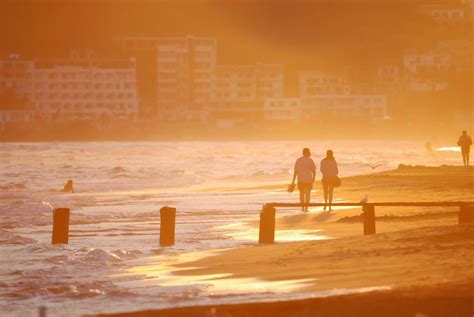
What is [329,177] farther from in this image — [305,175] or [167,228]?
[167,228]

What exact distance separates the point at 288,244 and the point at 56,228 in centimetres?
394

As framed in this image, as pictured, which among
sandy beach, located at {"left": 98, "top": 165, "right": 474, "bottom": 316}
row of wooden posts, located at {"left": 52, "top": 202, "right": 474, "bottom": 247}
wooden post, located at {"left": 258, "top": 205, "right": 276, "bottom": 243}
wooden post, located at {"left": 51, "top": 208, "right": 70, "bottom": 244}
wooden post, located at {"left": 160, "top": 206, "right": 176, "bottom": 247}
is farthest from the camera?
wooden post, located at {"left": 51, "top": 208, "right": 70, "bottom": 244}

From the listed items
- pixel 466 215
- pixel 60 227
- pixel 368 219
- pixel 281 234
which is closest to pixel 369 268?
pixel 466 215

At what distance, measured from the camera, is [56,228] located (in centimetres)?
2055

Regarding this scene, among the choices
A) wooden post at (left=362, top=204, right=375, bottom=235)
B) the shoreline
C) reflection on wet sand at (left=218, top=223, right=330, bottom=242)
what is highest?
wooden post at (left=362, top=204, right=375, bottom=235)

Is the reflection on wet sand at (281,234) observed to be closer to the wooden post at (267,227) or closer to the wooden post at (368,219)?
the wooden post at (267,227)

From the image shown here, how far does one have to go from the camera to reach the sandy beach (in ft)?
38.8

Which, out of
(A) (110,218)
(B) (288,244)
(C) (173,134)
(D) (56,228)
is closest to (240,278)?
(B) (288,244)

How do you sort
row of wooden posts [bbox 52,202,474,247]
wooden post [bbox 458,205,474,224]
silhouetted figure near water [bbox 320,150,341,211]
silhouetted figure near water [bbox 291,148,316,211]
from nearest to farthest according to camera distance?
wooden post [bbox 458,205,474,224], row of wooden posts [bbox 52,202,474,247], silhouetted figure near water [bbox 291,148,316,211], silhouetted figure near water [bbox 320,150,341,211]

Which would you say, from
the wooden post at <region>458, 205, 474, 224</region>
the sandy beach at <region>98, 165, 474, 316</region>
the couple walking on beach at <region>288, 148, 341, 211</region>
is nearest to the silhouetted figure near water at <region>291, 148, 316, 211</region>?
the couple walking on beach at <region>288, 148, 341, 211</region>

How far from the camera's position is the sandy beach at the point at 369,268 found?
38.8 feet

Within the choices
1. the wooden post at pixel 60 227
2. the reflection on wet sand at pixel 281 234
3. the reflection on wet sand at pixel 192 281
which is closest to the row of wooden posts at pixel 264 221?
the wooden post at pixel 60 227

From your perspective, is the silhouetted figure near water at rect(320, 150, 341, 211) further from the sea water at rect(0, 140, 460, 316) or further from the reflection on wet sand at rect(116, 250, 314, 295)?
the reflection on wet sand at rect(116, 250, 314, 295)

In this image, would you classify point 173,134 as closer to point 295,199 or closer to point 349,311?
point 295,199
